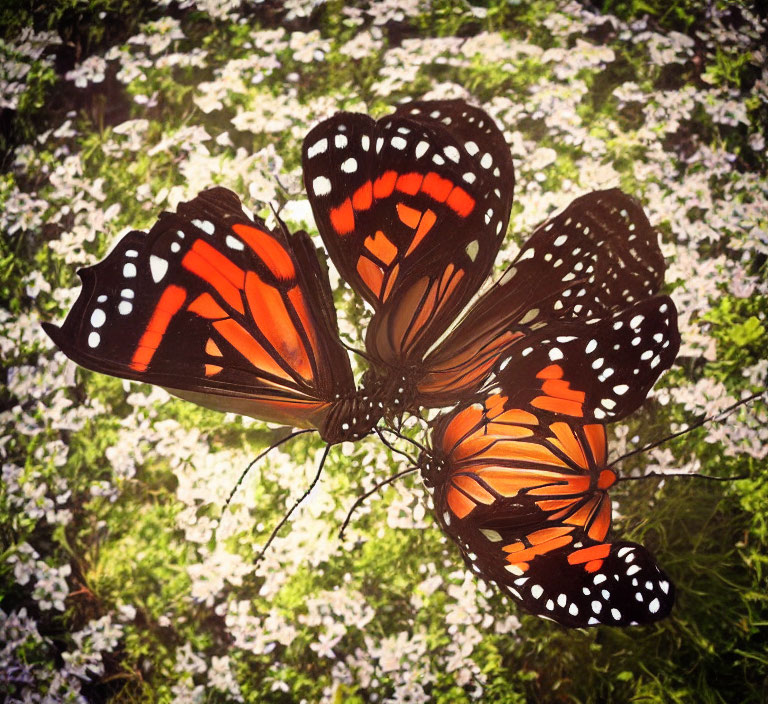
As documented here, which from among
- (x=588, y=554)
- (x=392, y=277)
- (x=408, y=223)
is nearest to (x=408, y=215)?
(x=408, y=223)

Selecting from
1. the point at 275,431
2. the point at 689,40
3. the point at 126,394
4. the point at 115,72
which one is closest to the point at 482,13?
the point at 689,40

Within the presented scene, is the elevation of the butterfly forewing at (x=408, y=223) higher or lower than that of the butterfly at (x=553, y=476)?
higher

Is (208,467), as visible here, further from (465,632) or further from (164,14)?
(164,14)

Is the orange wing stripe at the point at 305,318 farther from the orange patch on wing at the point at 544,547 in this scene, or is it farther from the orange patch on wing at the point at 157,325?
the orange patch on wing at the point at 544,547

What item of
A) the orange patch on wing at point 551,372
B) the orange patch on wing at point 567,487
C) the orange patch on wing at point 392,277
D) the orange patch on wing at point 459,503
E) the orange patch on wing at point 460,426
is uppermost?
the orange patch on wing at point 392,277

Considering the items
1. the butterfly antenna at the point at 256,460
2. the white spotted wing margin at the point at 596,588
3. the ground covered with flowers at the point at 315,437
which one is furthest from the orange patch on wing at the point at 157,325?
the white spotted wing margin at the point at 596,588

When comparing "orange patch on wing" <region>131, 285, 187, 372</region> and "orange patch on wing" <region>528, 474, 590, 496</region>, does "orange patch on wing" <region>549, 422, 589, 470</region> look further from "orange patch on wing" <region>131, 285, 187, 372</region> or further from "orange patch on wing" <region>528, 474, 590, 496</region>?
"orange patch on wing" <region>131, 285, 187, 372</region>

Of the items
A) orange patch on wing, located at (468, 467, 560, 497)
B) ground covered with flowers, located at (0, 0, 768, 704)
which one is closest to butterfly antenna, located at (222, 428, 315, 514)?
ground covered with flowers, located at (0, 0, 768, 704)
